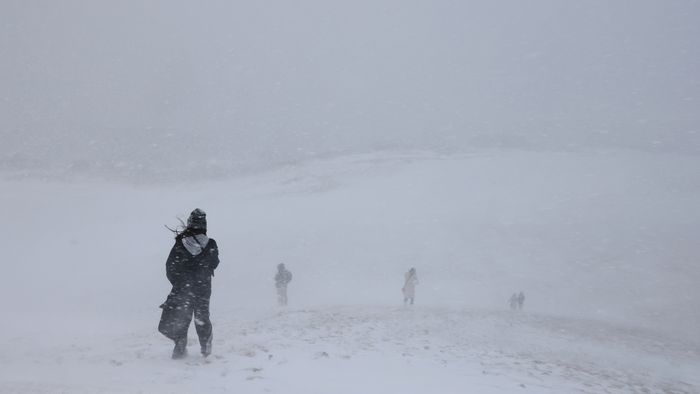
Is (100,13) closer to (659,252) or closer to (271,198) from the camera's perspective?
(271,198)

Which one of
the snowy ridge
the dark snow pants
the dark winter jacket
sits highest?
the dark winter jacket

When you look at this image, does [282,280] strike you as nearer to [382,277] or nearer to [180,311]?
[382,277]

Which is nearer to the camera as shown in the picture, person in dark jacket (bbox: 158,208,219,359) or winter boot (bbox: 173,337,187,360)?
person in dark jacket (bbox: 158,208,219,359)

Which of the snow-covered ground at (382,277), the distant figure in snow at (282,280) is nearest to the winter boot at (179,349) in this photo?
the snow-covered ground at (382,277)

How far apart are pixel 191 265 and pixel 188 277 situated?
173 mm

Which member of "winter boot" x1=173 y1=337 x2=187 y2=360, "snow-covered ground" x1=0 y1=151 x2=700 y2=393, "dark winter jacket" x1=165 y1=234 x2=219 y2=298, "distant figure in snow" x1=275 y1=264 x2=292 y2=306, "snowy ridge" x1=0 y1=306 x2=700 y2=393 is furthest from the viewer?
"distant figure in snow" x1=275 y1=264 x2=292 y2=306

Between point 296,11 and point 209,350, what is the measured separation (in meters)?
163

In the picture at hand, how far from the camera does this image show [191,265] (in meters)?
6.03

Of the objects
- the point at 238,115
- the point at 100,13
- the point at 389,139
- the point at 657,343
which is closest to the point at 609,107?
the point at 389,139

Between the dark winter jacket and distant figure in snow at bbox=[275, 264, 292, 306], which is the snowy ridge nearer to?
the dark winter jacket

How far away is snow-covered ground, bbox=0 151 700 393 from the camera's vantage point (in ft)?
23.4

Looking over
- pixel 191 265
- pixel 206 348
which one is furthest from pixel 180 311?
pixel 206 348

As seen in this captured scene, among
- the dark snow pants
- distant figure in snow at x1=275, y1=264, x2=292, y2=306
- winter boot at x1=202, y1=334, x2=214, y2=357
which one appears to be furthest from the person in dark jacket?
distant figure in snow at x1=275, y1=264, x2=292, y2=306

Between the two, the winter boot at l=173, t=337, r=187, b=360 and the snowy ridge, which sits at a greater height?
the winter boot at l=173, t=337, r=187, b=360
